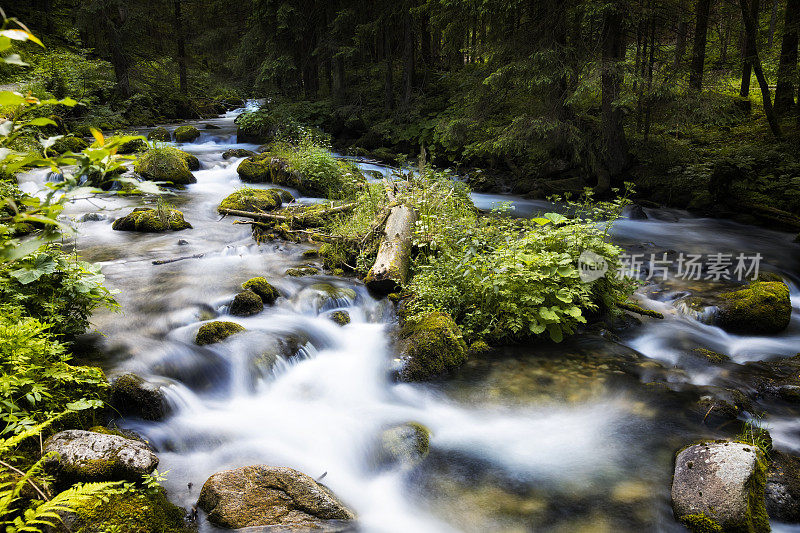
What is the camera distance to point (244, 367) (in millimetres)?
5289

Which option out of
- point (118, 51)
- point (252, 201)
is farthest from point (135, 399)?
point (118, 51)

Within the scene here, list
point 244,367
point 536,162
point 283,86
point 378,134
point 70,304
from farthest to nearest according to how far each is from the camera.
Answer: point 283,86 < point 378,134 < point 536,162 < point 244,367 < point 70,304

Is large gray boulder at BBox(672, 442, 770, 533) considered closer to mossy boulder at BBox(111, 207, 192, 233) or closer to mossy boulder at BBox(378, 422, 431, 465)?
mossy boulder at BBox(378, 422, 431, 465)

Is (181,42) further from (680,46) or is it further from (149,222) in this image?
(680,46)

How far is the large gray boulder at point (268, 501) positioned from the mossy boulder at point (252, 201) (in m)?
7.67

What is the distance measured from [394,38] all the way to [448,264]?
1794cm

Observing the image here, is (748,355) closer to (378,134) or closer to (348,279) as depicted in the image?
(348,279)

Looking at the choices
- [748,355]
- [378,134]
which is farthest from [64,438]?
[378,134]

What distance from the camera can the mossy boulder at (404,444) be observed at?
4289 mm

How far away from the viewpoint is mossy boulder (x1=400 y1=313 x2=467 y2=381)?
17.8ft

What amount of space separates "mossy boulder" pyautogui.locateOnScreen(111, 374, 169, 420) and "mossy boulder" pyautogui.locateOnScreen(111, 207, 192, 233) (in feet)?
20.6

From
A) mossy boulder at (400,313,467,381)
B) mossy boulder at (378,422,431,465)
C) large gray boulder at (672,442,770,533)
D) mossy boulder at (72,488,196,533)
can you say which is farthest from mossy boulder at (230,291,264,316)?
large gray boulder at (672,442,770,533)

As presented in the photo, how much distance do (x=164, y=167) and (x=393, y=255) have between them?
8.89 meters

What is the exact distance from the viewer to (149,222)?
9.78 metres
